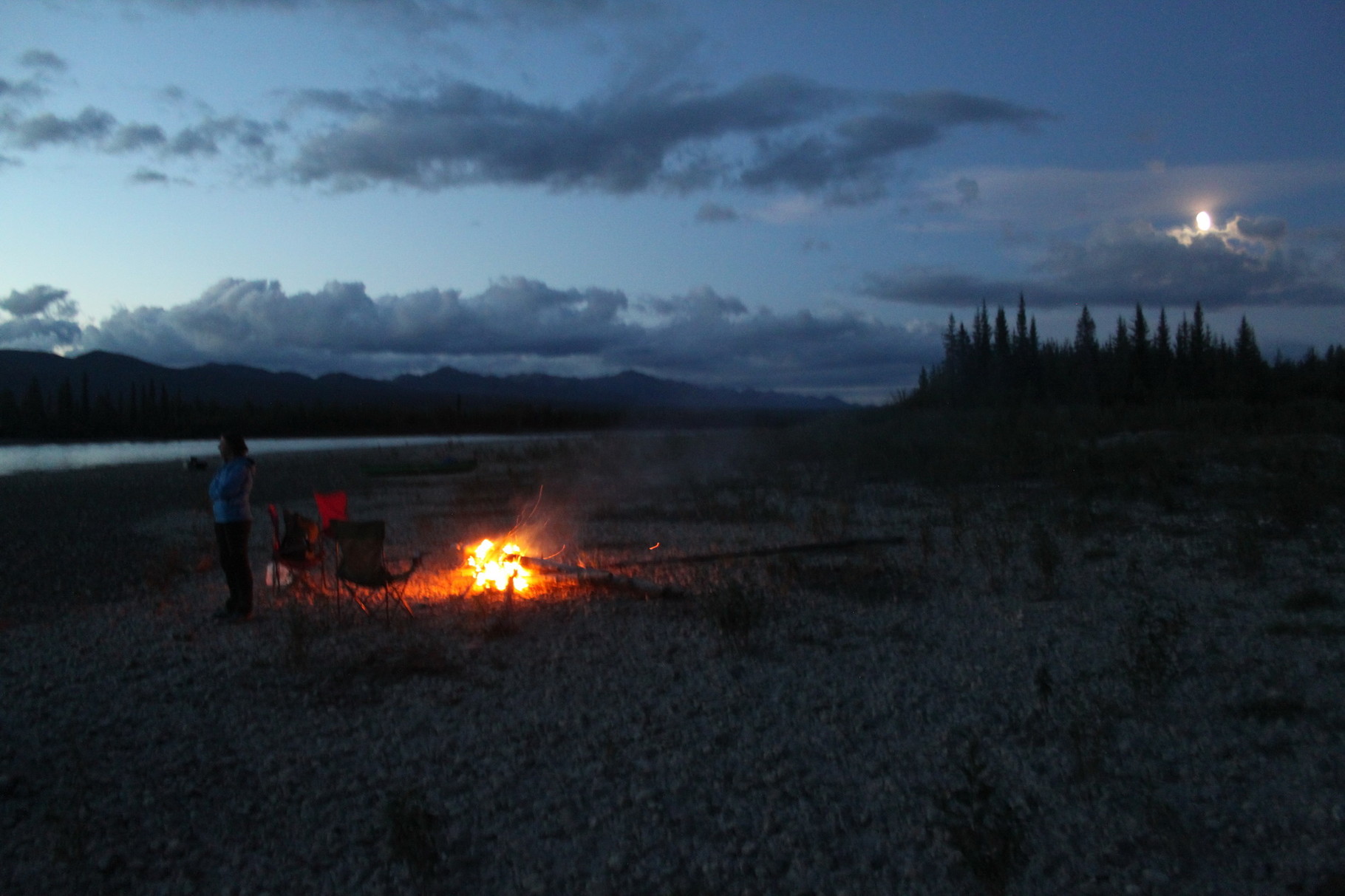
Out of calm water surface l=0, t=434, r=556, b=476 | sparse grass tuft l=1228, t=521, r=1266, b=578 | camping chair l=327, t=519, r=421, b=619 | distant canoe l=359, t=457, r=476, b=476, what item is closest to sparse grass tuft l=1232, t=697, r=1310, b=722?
sparse grass tuft l=1228, t=521, r=1266, b=578

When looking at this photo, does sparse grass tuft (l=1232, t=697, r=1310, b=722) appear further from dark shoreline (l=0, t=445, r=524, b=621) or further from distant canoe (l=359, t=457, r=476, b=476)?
distant canoe (l=359, t=457, r=476, b=476)

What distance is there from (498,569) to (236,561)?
88.4 inches

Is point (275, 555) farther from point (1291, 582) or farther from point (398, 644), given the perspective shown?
point (1291, 582)

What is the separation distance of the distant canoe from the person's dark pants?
17641 millimetres

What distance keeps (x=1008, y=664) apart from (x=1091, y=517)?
260 inches

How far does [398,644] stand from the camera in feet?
22.6

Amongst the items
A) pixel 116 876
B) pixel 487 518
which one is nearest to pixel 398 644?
pixel 116 876

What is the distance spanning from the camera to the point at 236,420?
7400 cm

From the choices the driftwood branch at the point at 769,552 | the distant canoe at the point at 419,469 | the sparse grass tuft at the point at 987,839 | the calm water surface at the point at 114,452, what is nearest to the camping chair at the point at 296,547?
the driftwood branch at the point at 769,552

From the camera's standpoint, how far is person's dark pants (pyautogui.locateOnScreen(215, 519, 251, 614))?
748 centimetres

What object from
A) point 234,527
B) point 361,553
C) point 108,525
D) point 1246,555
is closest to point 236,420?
point 108,525

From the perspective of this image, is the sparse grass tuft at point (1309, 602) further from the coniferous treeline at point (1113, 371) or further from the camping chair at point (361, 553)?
the coniferous treeline at point (1113, 371)

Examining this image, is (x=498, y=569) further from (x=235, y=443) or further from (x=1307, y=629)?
(x=1307, y=629)

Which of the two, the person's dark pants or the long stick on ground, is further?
the long stick on ground
